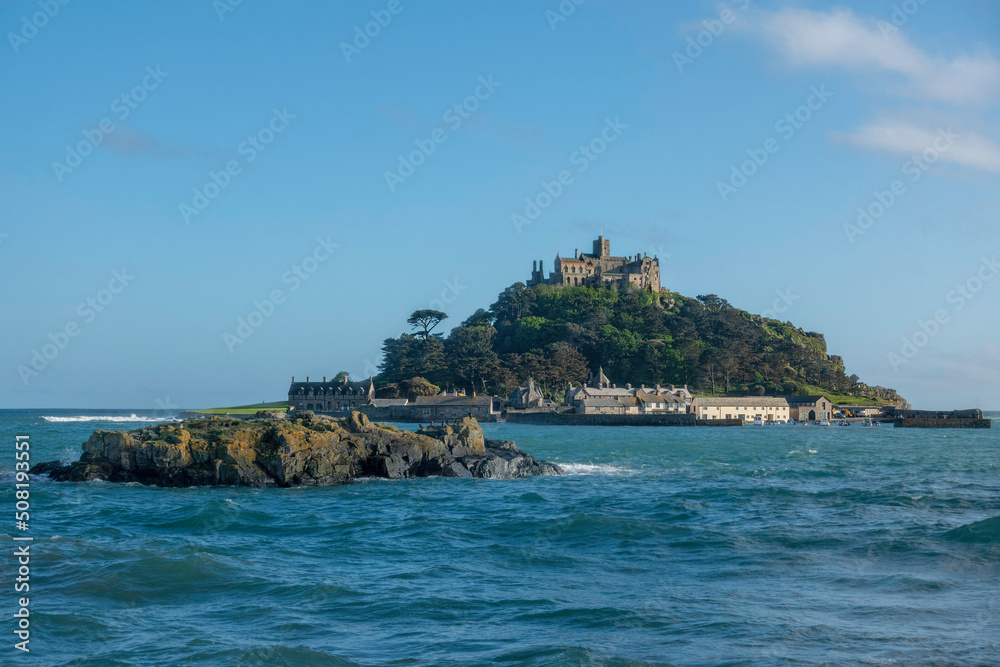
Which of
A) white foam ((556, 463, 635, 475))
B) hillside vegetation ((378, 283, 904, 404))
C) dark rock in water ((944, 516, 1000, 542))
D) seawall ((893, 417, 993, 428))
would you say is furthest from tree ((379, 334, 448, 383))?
dark rock in water ((944, 516, 1000, 542))

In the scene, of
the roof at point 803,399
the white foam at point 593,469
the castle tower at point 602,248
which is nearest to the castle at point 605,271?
the castle tower at point 602,248

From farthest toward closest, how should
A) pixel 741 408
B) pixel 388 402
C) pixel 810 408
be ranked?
1. pixel 810 408
2. pixel 741 408
3. pixel 388 402

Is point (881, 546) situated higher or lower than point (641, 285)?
lower

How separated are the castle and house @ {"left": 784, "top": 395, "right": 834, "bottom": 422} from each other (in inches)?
1943

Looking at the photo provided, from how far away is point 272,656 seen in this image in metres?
12.2

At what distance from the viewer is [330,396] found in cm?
13338

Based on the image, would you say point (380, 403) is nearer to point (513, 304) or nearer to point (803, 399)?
point (513, 304)

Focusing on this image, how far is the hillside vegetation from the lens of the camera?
14200 cm

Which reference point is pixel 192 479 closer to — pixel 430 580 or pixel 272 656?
pixel 430 580

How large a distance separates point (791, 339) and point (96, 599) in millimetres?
165789

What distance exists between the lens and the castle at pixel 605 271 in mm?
178250

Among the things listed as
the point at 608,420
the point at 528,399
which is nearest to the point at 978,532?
the point at 608,420

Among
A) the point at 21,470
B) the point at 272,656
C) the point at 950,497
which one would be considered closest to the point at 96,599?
the point at 272,656

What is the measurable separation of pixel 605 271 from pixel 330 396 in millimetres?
70455
